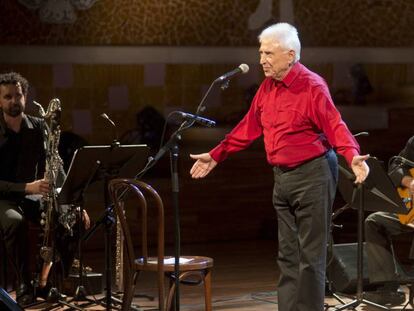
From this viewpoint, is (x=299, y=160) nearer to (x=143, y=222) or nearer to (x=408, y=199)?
(x=143, y=222)

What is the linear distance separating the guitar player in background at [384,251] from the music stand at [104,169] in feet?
5.18

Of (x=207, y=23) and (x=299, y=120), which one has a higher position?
(x=207, y=23)

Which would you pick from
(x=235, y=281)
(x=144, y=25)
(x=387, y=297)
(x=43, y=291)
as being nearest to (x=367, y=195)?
(x=387, y=297)

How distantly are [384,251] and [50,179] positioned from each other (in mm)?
2102

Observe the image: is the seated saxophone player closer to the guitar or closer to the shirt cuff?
the guitar

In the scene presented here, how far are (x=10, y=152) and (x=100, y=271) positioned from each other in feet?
4.08

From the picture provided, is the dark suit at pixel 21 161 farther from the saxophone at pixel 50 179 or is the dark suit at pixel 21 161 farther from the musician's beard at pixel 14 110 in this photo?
the saxophone at pixel 50 179

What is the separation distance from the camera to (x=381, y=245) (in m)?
6.05

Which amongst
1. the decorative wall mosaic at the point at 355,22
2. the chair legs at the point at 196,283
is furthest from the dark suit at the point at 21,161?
the decorative wall mosaic at the point at 355,22

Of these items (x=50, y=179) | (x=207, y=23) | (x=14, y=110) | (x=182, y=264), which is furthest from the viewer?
(x=207, y=23)

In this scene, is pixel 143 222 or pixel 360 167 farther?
pixel 143 222

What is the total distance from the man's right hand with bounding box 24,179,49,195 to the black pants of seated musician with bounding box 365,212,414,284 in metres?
2.00

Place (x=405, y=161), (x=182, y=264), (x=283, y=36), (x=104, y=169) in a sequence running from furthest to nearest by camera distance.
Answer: (x=405, y=161)
(x=104, y=169)
(x=182, y=264)
(x=283, y=36)

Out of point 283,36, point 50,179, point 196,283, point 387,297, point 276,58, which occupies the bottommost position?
point 387,297
